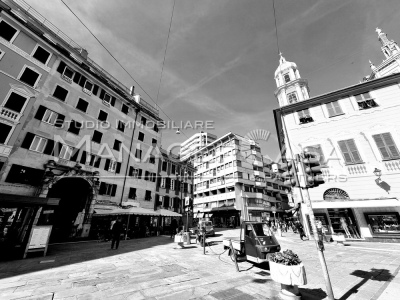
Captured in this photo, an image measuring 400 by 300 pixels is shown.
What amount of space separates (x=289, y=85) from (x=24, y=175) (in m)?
29.9

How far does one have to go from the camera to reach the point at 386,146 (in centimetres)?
1375

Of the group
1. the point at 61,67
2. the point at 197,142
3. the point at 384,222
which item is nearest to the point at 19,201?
the point at 61,67

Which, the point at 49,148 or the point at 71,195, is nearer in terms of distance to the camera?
the point at 49,148

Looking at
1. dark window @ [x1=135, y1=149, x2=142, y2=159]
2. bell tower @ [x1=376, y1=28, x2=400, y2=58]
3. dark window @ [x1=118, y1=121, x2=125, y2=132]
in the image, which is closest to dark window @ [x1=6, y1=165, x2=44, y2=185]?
dark window @ [x1=118, y1=121, x2=125, y2=132]

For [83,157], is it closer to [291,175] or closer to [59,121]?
[59,121]

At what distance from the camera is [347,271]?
254 inches

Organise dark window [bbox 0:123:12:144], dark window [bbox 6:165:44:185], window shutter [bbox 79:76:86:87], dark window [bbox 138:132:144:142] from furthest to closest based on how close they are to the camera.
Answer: dark window [bbox 138:132:144:142] < window shutter [bbox 79:76:86:87] < dark window [bbox 6:165:44:185] < dark window [bbox 0:123:12:144]

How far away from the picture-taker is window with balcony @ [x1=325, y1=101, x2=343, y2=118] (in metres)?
16.6

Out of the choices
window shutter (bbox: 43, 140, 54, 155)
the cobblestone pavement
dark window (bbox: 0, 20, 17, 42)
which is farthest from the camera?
window shutter (bbox: 43, 140, 54, 155)

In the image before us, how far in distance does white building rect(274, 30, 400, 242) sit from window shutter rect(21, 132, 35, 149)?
77.4 ft

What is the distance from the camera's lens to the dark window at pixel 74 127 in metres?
18.2

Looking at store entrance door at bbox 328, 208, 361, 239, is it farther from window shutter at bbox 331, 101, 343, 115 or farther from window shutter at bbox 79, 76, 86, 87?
window shutter at bbox 79, 76, 86, 87

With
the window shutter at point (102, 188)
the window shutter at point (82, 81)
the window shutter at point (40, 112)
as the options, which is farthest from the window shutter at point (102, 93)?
the window shutter at point (102, 188)

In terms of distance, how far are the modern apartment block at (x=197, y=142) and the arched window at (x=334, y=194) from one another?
55.6 meters
